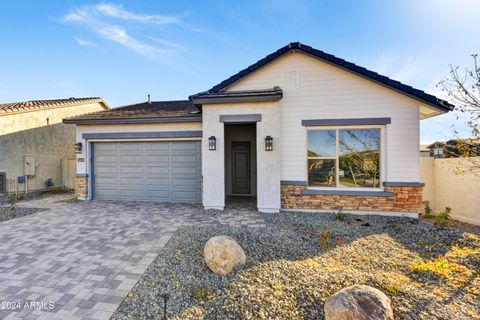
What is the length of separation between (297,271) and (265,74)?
6675 mm

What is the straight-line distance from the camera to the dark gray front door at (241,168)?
11031mm

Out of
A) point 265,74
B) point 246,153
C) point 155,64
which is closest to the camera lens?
point 265,74

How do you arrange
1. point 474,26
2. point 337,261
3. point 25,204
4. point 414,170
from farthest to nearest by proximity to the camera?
point 25,204 < point 414,170 < point 474,26 < point 337,261

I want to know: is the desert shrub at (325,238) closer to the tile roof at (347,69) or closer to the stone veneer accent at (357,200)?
the stone veneer accent at (357,200)

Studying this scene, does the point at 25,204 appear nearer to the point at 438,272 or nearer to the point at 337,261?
the point at 337,261

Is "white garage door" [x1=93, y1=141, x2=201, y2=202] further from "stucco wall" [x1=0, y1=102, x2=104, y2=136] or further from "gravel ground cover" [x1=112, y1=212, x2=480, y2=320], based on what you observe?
"stucco wall" [x1=0, y1=102, x2=104, y2=136]

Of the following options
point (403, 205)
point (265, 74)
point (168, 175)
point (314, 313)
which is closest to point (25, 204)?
point (168, 175)

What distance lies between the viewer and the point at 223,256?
12.4ft

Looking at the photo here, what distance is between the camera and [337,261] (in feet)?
13.9

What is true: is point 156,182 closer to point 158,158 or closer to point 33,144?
point 158,158

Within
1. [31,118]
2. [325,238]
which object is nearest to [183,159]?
[325,238]

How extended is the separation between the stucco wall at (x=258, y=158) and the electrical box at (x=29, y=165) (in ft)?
31.7

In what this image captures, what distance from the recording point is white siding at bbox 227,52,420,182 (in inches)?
283

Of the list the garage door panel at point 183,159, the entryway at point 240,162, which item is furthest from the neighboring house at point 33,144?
the entryway at point 240,162
